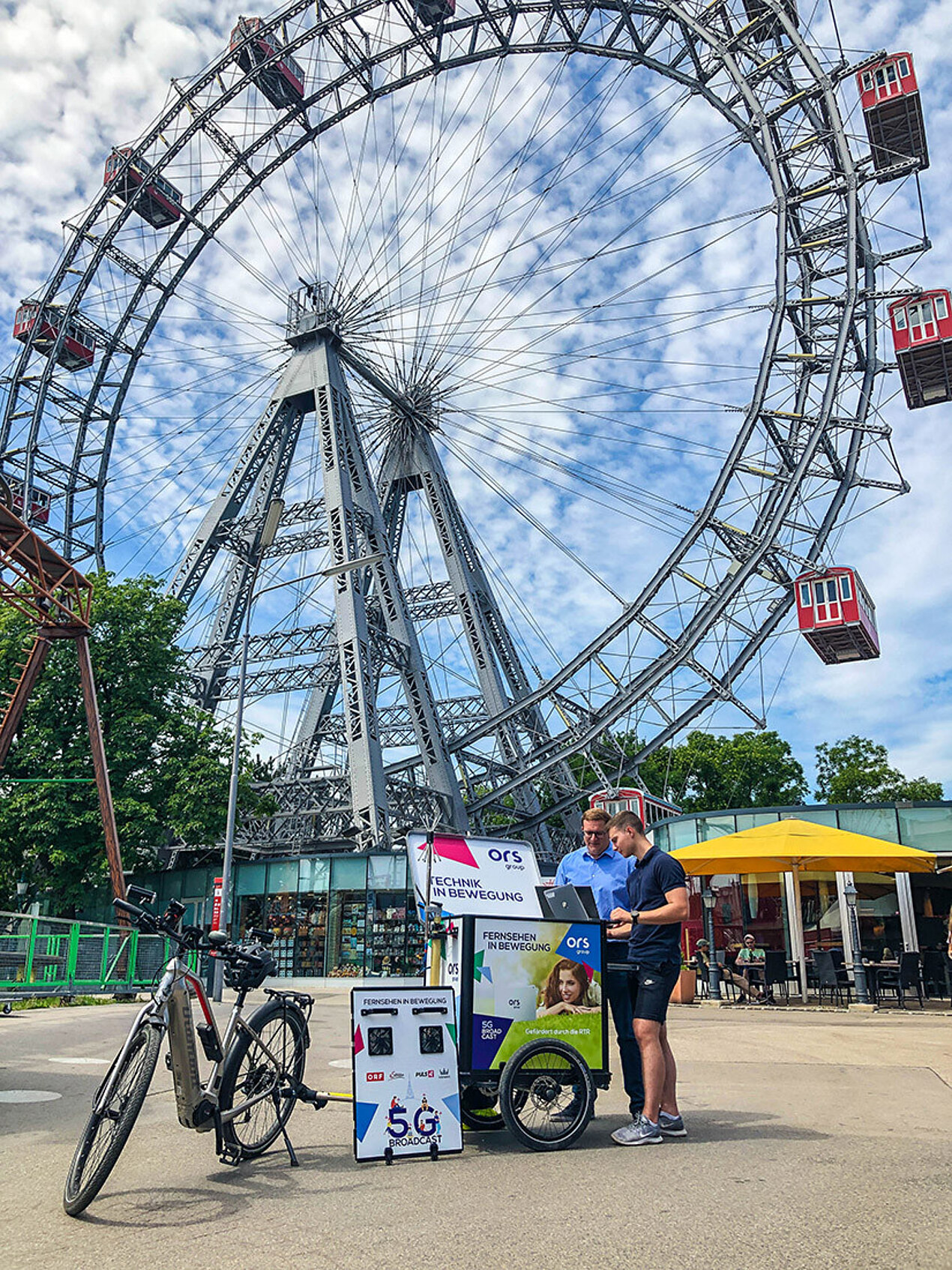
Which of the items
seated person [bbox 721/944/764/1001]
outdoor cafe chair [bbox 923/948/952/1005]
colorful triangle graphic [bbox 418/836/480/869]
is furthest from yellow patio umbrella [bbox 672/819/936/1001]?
colorful triangle graphic [bbox 418/836/480/869]

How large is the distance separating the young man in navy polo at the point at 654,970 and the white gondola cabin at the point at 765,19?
90.4 feet

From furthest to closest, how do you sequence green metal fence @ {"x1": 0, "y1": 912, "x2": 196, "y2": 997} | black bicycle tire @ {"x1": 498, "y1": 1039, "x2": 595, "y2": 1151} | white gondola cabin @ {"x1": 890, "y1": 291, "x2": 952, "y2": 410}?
1. white gondola cabin @ {"x1": 890, "y1": 291, "x2": 952, "y2": 410}
2. green metal fence @ {"x1": 0, "y1": 912, "x2": 196, "y2": 997}
3. black bicycle tire @ {"x1": 498, "y1": 1039, "x2": 595, "y2": 1151}

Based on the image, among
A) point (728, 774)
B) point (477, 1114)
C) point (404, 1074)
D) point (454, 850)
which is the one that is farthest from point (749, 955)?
point (728, 774)

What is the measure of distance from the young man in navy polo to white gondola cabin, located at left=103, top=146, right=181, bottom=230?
3304cm

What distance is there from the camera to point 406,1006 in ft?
17.1

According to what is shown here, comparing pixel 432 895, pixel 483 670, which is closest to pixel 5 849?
pixel 483 670

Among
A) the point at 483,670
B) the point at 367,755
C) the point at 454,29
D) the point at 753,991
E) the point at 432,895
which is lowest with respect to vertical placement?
the point at 753,991

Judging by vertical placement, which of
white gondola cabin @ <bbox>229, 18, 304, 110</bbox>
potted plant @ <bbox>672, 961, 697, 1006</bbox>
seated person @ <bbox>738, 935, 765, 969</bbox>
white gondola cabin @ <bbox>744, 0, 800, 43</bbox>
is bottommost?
potted plant @ <bbox>672, 961, 697, 1006</bbox>

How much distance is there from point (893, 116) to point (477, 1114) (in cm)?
2713

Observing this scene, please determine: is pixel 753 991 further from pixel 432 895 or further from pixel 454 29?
pixel 454 29

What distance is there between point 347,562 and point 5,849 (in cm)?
1125

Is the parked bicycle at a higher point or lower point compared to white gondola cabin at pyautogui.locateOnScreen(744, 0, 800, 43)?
lower

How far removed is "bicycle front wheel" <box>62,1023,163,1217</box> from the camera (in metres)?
3.96

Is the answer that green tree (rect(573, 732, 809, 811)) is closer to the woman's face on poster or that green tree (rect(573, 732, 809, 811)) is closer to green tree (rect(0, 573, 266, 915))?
green tree (rect(0, 573, 266, 915))
